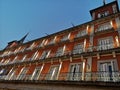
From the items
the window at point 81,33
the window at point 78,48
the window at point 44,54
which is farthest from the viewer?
the window at point 44,54

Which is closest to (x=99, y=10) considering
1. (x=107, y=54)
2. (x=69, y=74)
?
(x=107, y=54)

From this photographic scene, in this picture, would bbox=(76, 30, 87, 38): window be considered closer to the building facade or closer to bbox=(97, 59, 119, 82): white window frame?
the building facade

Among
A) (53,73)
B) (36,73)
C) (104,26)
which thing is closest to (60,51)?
(53,73)

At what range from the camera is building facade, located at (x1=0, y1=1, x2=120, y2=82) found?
1079 centimetres

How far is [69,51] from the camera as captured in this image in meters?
14.7

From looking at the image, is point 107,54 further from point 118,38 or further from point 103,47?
point 118,38

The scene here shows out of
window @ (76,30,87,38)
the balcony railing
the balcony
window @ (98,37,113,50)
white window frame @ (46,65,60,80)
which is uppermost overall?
window @ (76,30,87,38)

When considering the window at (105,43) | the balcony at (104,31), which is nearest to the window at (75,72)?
the window at (105,43)

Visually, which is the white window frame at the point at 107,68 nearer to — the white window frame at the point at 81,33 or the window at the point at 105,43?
the window at the point at 105,43

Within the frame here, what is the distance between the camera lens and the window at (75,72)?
11.3 meters

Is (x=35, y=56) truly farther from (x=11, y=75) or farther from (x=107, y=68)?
(x=107, y=68)

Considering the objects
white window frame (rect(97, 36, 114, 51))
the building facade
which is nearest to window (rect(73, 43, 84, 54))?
the building facade

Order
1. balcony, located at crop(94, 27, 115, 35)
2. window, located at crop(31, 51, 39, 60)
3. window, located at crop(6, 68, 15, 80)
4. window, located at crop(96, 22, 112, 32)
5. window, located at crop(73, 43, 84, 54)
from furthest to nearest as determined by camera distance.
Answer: window, located at crop(31, 51, 39, 60), window, located at crop(6, 68, 15, 80), window, located at crop(96, 22, 112, 32), window, located at crop(73, 43, 84, 54), balcony, located at crop(94, 27, 115, 35)

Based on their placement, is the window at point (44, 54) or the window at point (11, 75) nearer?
the window at point (44, 54)
